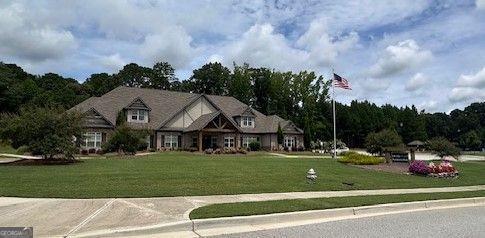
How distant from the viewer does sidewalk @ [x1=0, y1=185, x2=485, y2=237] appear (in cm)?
924

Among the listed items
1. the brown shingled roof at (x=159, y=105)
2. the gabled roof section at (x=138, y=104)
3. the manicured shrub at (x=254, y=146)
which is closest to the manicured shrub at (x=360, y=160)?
the brown shingled roof at (x=159, y=105)

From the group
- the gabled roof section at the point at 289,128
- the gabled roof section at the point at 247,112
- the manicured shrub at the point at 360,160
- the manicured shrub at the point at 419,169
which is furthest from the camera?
the gabled roof section at the point at 289,128

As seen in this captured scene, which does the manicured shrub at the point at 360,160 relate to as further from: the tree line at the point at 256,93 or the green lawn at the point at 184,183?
the tree line at the point at 256,93

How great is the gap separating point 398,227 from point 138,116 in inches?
1674

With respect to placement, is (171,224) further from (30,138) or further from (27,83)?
(27,83)

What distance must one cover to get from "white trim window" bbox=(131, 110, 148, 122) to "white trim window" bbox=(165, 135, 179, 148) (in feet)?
10.7

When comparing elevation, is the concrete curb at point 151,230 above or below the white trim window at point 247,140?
below

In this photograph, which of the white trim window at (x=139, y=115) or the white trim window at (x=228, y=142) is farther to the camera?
the white trim window at (x=228, y=142)

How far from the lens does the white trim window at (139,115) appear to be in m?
49.9

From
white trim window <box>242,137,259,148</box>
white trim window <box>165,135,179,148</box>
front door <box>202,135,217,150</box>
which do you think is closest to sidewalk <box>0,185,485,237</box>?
white trim window <box>165,135,179,148</box>

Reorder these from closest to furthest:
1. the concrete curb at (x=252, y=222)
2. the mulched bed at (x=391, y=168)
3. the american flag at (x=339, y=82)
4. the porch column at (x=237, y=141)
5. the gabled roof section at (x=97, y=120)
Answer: the concrete curb at (x=252, y=222)
the mulched bed at (x=391, y=168)
the american flag at (x=339, y=82)
the gabled roof section at (x=97, y=120)
the porch column at (x=237, y=141)

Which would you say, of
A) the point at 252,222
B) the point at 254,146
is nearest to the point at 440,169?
the point at 252,222

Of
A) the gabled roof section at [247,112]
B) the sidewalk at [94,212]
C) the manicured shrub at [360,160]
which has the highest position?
the gabled roof section at [247,112]

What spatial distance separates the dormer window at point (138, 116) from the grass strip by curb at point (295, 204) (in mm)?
38048
